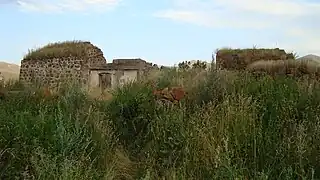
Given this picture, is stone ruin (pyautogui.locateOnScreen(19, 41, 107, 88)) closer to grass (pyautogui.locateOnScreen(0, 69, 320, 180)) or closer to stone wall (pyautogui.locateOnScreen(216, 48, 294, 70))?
stone wall (pyautogui.locateOnScreen(216, 48, 294, 70))

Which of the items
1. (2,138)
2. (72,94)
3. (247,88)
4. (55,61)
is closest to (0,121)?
(2,138)

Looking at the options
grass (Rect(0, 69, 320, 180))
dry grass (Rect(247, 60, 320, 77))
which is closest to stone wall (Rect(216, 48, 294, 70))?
dry grass (Rect(247, 60, 320, 77))

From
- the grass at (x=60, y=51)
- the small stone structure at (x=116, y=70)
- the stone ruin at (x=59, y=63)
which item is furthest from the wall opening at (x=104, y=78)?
the grass at (x=60, y=51)

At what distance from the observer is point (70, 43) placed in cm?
3059

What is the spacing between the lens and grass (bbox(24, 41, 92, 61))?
29141 mm

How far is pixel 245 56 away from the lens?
22.2m

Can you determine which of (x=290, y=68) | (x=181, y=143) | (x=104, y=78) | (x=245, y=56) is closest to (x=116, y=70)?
(x=104, y=78)

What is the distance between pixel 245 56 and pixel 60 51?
1157 centimetres

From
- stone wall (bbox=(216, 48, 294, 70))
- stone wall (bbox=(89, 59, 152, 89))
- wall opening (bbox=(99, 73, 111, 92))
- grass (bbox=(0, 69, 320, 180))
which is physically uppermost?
stone wall (bbox=(216, 48, 294, 70))

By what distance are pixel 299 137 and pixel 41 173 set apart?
3273 millimetres

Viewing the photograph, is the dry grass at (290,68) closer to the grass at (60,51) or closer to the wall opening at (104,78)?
the wall opening at (104,78)

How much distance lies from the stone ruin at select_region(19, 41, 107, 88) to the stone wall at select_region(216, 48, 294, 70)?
346 inches

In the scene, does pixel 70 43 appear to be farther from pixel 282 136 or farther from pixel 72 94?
pixel 282 136

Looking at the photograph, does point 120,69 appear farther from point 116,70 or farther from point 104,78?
point 104,78
